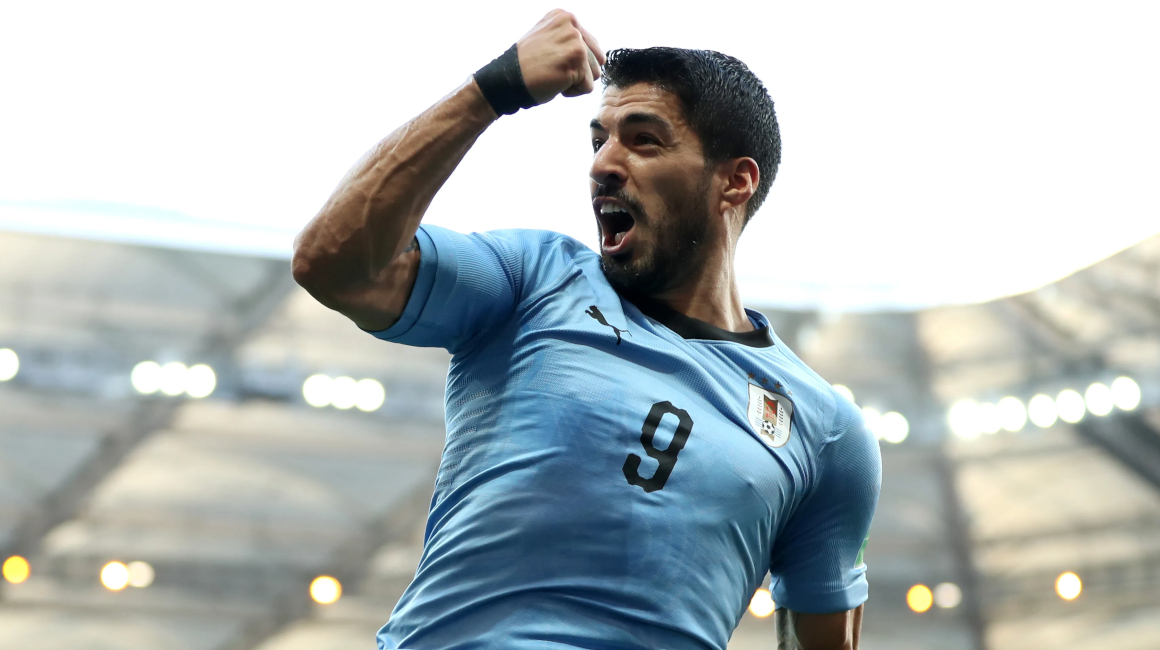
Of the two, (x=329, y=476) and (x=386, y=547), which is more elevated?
(x=329, y=476)

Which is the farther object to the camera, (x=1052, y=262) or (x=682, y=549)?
(x=1052, y=262)

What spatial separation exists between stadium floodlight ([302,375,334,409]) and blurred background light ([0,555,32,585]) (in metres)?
2.39

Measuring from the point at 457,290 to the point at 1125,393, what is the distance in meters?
9.20

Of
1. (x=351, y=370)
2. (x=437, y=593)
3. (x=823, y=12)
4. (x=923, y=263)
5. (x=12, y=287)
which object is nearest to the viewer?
(x=437, y=593)

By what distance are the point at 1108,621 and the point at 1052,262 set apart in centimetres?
→ 324

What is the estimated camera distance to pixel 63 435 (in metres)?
8.45

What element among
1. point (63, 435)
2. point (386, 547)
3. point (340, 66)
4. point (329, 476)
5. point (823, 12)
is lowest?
point (386, 547)

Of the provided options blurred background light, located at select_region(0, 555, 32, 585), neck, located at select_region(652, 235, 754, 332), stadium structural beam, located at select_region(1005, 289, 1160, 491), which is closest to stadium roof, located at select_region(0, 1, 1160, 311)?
stadium structural beam, located at select_region(1005, 289, 1160, 491)

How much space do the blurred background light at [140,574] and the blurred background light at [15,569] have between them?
0.71 metres

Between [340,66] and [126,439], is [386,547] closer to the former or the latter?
[126,439]

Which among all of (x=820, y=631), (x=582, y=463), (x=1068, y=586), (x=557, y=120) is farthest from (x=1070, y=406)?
(x=582, y=463)

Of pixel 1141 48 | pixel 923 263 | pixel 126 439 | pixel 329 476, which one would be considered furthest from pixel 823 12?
pixel 126 439

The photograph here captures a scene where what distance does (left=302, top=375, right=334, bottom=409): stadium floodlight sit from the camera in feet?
29.7

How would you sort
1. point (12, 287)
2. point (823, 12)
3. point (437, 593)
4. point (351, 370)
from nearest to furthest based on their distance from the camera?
1. point (437, 593)
2. point (823, 12)
3. point (12, 287)
4. point (351, 370)
